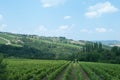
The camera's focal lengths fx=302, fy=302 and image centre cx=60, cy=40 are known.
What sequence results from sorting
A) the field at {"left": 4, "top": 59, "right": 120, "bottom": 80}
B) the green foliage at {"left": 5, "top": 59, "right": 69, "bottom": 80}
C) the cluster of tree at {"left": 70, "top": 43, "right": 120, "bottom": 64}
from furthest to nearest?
the cluster of tree at {"left": 70, "top": 43, "right": 120, "bottom": 64} < the field at {"left": 4, "top": 59, "right": 120, "bottom": 80} < the green foliage at {"left": 5, "top": 59, "right": 69, "bottom": 80}

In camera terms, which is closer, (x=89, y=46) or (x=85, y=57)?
(x=85, y=57)

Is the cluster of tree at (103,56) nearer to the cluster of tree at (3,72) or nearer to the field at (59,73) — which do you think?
the field at (59,73)

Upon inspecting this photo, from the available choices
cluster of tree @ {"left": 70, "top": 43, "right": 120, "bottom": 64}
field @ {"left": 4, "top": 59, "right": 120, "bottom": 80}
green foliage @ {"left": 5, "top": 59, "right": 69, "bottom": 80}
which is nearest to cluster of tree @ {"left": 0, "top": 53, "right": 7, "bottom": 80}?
field @ {"left": 4, "top": 59, "right": 120, "bottom": 80}

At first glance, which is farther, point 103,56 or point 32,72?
point 103,56

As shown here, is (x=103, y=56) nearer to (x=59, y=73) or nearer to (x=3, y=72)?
(x=59, y=73)

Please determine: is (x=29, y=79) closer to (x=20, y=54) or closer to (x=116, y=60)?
(x=116, y=60)

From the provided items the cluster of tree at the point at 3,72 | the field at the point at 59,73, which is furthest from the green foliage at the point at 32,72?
the cluster of tree at the point at 3,72

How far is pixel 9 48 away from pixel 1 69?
126m

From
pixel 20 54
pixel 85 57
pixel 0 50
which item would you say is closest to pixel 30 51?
pixel 20 54

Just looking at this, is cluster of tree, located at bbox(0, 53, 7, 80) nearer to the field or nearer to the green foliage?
the field

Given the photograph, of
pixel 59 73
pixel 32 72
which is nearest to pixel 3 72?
pixel 32 72

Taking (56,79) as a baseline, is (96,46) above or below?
above

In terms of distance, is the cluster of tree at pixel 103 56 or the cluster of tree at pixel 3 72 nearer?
the cluster of tree at pixel 3 72

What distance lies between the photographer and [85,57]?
148625 mm
